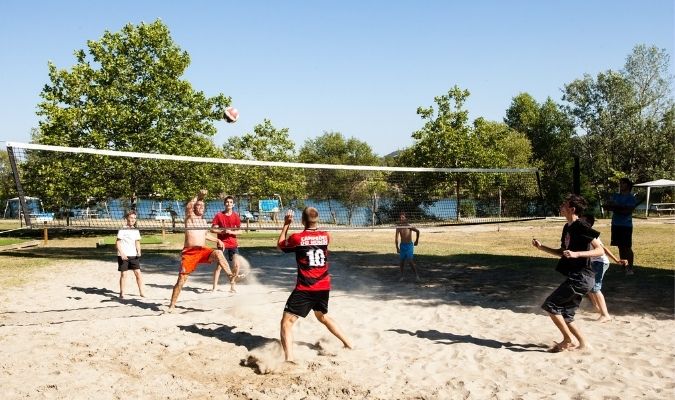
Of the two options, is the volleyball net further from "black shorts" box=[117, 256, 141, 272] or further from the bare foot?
the bare foot

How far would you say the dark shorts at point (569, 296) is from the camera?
618 centimetres

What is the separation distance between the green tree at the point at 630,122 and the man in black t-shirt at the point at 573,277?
47238 millimetres

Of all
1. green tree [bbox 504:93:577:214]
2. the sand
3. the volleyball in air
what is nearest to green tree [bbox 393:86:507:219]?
green tree [bbox 504:93:577:214]

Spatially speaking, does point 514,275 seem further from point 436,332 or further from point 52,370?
point 52,370

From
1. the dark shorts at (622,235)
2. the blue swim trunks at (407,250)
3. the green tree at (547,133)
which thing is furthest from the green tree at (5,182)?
the green tree at (547,133)

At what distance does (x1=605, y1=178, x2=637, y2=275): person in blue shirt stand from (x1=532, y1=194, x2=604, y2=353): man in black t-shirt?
470 centimetres

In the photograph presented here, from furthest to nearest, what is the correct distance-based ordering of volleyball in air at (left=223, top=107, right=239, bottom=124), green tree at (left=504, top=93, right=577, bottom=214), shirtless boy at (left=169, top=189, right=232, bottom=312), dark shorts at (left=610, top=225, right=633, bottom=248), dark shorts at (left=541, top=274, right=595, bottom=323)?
green tree at (left=504, top=93, right=577, bottom=214) < volleyball in air at (left=223, top=107, right=239, bottom=124) < dark shorts at (left=610, top=225, right=633, bottom=248) < shirtless boy at (left=169, top=189, right=232, bottom=312) < dark shorts at (left=541, top=274, right=595, bottom=323)

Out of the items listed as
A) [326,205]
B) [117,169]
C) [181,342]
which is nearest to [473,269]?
[326,205]

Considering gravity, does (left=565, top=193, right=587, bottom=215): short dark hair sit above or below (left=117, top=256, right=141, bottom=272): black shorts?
above

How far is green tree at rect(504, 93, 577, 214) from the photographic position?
5512 centimetres

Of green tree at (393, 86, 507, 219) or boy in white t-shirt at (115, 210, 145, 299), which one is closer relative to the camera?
boy in white t-shirt at (115, 210, 145, 299)

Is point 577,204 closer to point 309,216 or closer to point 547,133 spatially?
point 309,216

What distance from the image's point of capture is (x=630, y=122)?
4978 cm

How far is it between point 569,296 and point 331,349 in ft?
10.1
